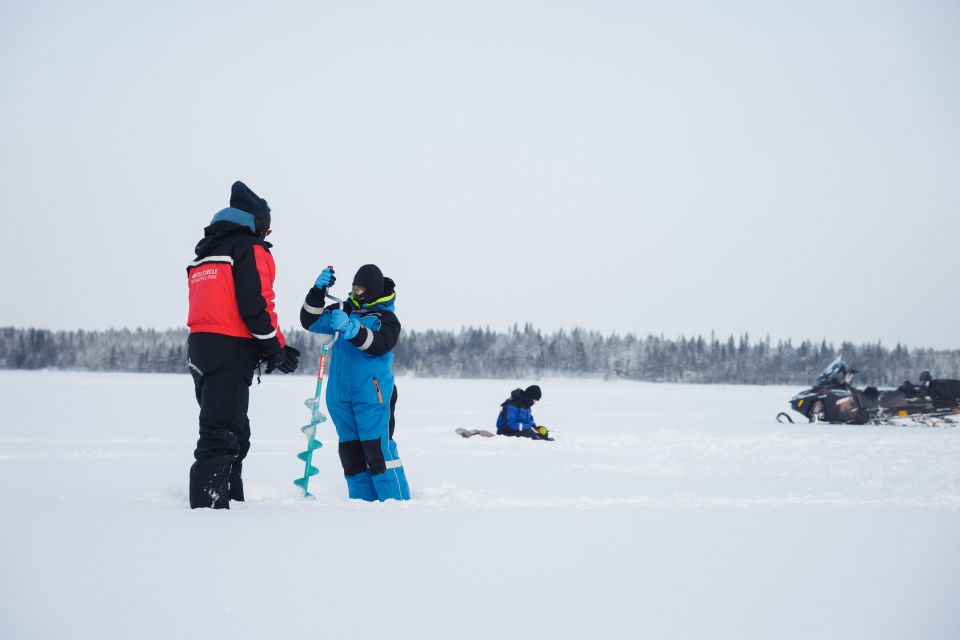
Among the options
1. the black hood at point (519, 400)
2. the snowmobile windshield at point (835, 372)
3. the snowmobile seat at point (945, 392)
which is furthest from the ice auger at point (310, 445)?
the snowmobile seat at point (945, 392)

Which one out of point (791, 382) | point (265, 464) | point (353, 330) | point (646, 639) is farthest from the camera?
point (791, 382)

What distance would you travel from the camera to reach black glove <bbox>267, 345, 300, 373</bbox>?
402 centimetres

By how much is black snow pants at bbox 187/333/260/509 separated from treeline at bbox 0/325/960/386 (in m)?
105

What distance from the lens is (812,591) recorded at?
8.36ft

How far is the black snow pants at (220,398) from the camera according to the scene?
143 inches

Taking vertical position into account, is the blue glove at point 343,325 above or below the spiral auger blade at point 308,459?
above

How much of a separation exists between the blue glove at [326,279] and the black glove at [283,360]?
573 mm

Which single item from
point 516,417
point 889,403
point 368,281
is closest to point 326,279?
point 368,281

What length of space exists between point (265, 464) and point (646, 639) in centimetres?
562

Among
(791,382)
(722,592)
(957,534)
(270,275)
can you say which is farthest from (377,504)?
(791,382)

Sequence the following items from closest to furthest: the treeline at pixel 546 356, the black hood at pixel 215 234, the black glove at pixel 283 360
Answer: the black hood at pixel 215 234, the black glove at pixel 283 360, the treeline at pixel 546 356

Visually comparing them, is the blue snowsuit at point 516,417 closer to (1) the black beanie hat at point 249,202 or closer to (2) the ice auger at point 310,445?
(2) the ice auger at point 310,445

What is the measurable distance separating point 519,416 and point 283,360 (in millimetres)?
7943

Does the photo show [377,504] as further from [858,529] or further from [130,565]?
[858,529]
